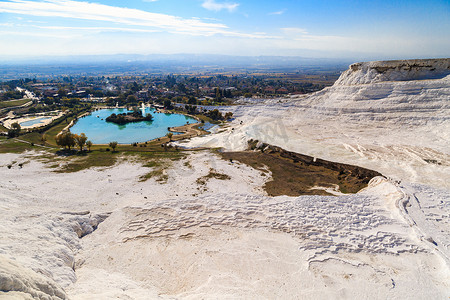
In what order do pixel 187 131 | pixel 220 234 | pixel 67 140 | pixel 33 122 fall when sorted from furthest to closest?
pixel 33 122 → pixel 187 131 → pixel 67 140 → pixel 220 234

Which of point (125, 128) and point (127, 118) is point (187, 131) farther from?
point (127, 118)

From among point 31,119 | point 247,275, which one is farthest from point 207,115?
point 247,275

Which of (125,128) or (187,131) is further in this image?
(125,128)

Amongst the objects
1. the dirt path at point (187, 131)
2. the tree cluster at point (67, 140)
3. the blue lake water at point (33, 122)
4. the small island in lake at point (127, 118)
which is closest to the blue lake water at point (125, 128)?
the small island in lake at point (127, 118)

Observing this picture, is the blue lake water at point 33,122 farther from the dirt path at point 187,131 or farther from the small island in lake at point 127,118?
the dirt path at point 187,131

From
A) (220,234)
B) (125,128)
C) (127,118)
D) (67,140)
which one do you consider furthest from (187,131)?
(220,234)

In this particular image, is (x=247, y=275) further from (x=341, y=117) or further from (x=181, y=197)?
(x=341, y=117)

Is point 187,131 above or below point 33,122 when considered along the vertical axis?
below
